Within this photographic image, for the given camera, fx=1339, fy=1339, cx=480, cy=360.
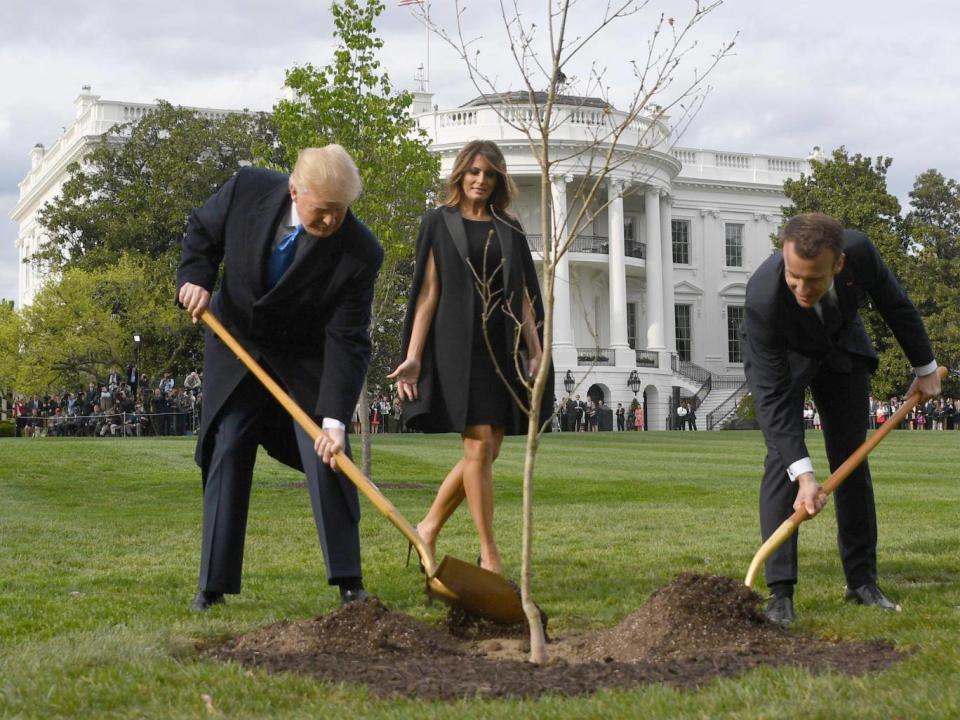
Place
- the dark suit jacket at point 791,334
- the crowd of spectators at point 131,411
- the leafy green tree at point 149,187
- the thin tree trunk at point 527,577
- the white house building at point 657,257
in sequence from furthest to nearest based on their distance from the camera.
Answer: the white house building at point 657,257
the leafy green tree at point 149,187
the crowd of spectators at point 131,411
the dark suit jacket at point 791,334
the thin tree trunk at point 527,577

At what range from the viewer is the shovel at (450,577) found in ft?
17.2

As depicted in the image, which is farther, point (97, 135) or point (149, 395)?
point (97, 135)

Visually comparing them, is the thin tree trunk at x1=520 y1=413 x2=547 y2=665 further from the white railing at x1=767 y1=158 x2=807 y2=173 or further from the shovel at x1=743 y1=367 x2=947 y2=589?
the white railing at x1=767 y1=158 x2=807 y2=173

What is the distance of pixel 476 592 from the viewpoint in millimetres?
5344

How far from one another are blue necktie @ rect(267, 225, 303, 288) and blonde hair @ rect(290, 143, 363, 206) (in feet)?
1.55

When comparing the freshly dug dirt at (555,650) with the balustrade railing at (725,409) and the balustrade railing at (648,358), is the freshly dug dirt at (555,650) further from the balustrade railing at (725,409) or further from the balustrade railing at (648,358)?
the balustrade railing at (648,358)

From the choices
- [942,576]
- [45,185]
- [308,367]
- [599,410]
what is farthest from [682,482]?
[45,185]

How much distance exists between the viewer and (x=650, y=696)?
3.92m

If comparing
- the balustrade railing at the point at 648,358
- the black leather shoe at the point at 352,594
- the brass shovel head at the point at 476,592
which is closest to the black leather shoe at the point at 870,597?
the brass shovel head at the point at 476,592

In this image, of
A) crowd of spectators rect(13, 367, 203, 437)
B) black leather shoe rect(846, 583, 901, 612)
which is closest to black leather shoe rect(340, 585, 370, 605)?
black leather shoe rect(846, 583, 901, 612)

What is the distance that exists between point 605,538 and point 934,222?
50574mm

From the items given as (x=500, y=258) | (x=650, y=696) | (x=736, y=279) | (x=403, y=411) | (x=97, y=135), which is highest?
(x=97, y=135)

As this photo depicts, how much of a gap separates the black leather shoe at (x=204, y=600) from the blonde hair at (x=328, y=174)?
1857 millimetres

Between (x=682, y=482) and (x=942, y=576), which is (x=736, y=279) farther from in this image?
(x=942, y=576)
